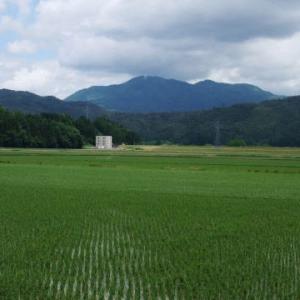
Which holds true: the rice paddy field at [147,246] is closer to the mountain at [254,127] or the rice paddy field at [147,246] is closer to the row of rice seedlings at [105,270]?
the row of rice seedlings at [105,270]

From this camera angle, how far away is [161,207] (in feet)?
63.9

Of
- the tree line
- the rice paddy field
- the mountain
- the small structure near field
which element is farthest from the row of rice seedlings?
the mountain

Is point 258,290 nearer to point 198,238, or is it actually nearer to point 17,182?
point 198,238

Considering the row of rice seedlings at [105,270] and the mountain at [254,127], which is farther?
the mountain at [254,127]

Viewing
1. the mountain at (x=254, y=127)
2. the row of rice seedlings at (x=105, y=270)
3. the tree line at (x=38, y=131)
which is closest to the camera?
the row of rice seedlings at (x=105, y=270)

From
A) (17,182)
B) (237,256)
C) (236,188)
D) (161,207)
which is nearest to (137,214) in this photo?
(161,207)

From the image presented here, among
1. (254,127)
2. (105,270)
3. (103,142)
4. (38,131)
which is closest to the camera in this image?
(105,270)

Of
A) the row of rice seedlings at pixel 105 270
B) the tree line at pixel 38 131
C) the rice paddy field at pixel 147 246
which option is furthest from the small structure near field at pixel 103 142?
the row of rice seedlings at pixel 105 270

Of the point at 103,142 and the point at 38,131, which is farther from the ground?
the point at 38,131

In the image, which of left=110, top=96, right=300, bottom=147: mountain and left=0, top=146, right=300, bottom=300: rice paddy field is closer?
left=0, top=146, right=300, bottom=300: rice paddy field

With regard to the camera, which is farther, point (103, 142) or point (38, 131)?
point (103, 142)

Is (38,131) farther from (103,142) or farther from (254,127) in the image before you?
(254,127)

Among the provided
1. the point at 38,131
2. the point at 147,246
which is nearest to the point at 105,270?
the point at 147,246

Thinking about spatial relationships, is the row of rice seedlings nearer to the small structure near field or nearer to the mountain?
the small structure near field
